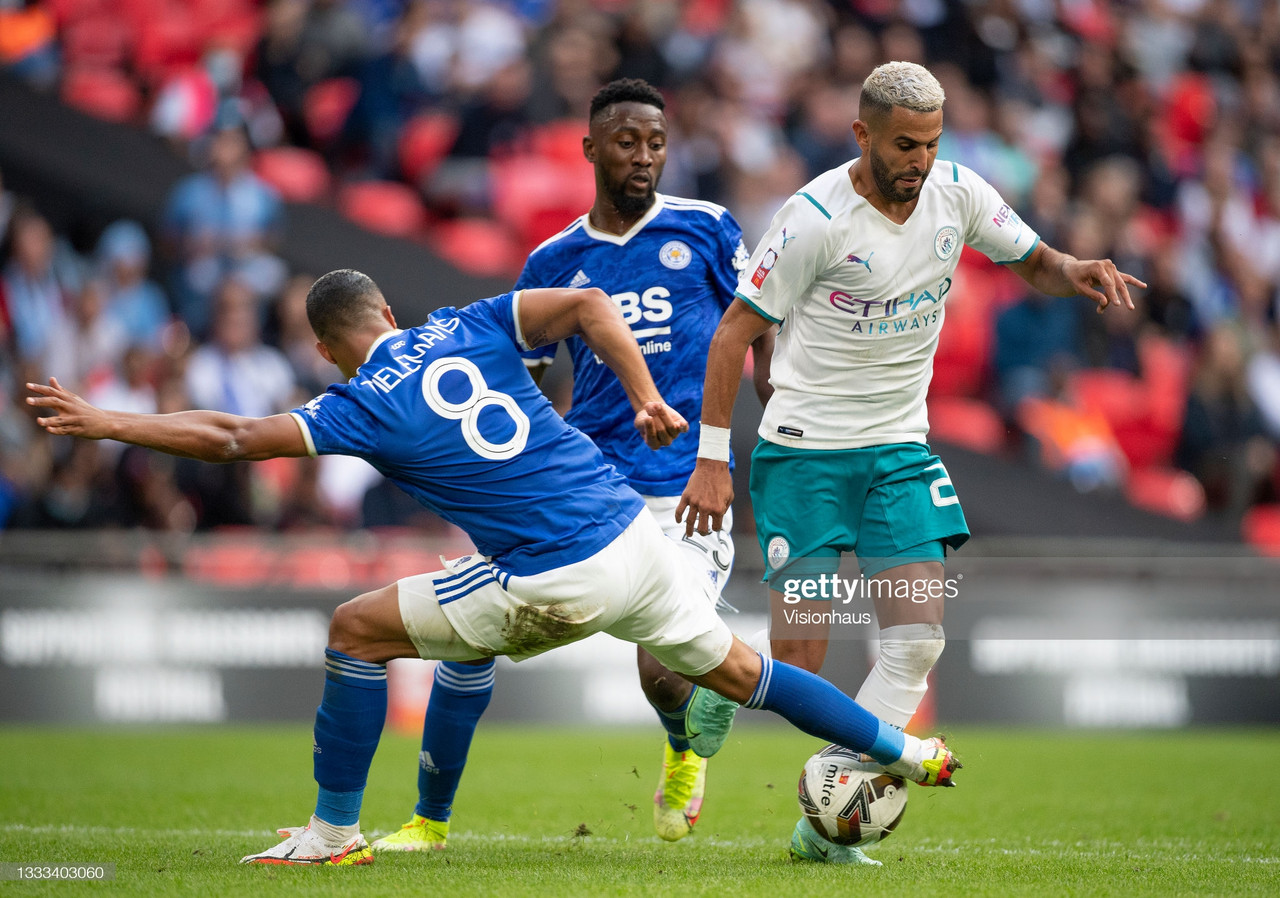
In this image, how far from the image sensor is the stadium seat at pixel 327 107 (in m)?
14.0

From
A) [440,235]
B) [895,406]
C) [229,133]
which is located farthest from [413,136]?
[895,406]

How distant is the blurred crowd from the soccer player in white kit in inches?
249

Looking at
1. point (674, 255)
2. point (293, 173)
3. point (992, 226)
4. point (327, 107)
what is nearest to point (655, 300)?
point (674, 255)

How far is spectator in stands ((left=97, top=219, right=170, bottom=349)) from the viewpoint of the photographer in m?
12.2

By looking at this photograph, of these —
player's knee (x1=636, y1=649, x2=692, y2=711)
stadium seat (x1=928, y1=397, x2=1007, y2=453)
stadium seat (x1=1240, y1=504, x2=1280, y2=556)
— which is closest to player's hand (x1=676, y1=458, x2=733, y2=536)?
player's knee (x1=636, y1=649, x2=692, y2=711)

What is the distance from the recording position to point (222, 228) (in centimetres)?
1267

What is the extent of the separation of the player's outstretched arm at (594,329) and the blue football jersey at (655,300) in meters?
0.92

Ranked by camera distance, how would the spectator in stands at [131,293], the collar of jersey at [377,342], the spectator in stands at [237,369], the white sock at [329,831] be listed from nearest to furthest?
1. the collar of jersey at [377,342]
2. the white sock at [329,831]
3. the spectator in stands at [237,369]
4. the spectator in stands at [131,293]

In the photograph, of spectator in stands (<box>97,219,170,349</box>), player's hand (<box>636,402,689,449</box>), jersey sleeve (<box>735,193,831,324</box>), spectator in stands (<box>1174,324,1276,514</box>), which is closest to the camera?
player's hand (<box>636,402,689,449</box>)

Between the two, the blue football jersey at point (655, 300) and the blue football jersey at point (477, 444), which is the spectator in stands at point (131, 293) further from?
the blue football jersey at point (477, 444)

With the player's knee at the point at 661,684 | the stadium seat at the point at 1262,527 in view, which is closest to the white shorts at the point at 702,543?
the player's knee at the point at 661,684

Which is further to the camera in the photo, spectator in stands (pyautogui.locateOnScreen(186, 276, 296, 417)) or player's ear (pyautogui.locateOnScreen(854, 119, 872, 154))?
spectator in stands (pyautogui.locateOnScreen(186, 276, 296, 417))

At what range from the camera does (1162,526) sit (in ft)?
40.3

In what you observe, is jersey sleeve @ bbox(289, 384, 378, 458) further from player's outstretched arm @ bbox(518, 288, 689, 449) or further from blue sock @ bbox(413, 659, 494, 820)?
blue sock @ bbox(413, 659, 494, 820)
